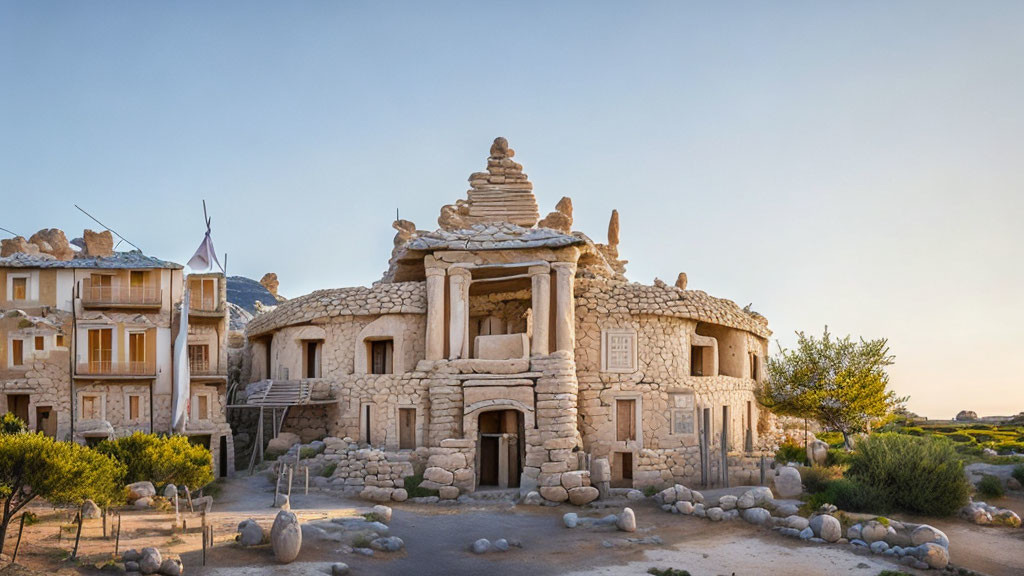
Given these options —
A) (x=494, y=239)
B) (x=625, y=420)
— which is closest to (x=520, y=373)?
(x=625, y=420)

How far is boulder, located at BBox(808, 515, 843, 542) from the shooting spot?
79.3ft

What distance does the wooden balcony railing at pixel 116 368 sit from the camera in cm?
3278

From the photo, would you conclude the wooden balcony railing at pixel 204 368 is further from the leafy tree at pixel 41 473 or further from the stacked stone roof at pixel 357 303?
the leafy tree at pixel 41 473

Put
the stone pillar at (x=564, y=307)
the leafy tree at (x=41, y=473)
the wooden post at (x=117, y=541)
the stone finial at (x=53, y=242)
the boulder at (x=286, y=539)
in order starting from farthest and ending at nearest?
the stone finial at (x=53, y=242) < the stone pillar at (x=564, y=307) < the boulder at (x=286, y=539) < the wooden post at (x=117, y=541) < the leafy tree at (x=41, y=473)

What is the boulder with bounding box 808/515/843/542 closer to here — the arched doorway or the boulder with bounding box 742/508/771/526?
the boulder with bounding box 742/508/771/526

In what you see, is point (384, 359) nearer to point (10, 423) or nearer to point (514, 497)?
point (514, 497)

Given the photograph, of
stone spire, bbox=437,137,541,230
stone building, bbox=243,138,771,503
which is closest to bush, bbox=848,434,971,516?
stone building, bbox=243,138,771,503

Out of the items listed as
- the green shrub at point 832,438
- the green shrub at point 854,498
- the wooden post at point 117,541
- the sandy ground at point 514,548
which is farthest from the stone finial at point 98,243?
Answer: the green shrub at point 832,438

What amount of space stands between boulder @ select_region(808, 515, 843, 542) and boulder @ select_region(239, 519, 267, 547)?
15271 millimetres

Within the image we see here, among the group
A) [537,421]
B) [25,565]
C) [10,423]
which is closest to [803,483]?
[537,421]

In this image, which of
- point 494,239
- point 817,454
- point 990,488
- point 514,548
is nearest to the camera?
point 514,548

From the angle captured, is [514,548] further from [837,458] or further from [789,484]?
[837,458]

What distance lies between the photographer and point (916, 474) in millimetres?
27750

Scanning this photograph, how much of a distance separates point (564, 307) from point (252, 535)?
50.3 ft
